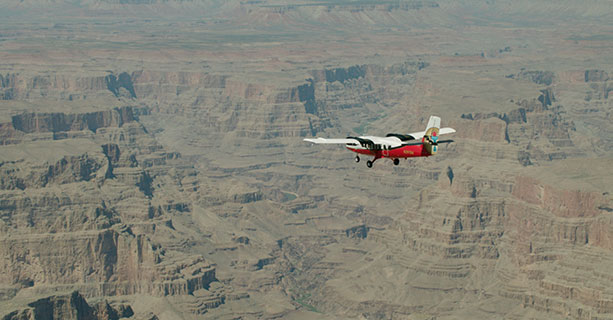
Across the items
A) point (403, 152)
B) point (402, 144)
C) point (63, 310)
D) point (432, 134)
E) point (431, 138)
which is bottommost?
point (63, 310)

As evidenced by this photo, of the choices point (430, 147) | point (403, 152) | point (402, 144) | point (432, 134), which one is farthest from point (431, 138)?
point (403, 152)

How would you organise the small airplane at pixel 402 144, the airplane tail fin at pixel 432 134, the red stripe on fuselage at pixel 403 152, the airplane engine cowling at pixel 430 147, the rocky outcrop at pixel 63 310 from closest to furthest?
the airplane tail fin at pixel 432 134 → the small airplane at pixel 402 144 → the airplane engine cowling at pixel 430 147 → the red stripe on fuselage at pixel 403 152 → the rocky outcrop at pixel 63 310

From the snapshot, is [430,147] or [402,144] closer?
[430,147]

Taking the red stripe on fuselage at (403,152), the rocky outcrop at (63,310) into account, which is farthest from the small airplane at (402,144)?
the rocky outcrop at (63,310)

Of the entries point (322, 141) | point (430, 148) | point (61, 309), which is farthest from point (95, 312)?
point (430, 148)

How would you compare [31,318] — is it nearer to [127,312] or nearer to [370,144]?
[127,312]

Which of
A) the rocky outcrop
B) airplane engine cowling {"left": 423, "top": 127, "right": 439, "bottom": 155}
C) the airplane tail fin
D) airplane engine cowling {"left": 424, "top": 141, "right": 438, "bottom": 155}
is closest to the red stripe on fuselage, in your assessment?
airplane engine cowling {"left": 424, "top": 141, "right": 438, "bottom": 155}

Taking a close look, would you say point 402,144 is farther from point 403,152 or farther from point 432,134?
point 432,134

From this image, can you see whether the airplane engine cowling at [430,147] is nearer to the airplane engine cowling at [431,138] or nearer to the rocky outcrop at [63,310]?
the airplane engine cowling at [431,138]
